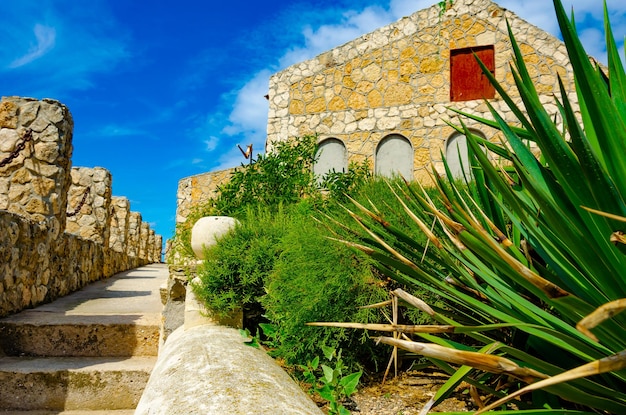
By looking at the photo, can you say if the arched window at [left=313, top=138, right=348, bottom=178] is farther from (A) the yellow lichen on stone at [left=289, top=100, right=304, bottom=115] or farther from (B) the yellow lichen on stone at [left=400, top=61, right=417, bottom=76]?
(B) the yellow lichen on stone at [left=400, top=61, right=417, bottom=76]

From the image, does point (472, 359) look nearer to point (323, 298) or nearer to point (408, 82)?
point (323, 298)

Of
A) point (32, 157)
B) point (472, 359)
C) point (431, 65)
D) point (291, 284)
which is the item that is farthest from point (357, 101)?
point (472, 359)

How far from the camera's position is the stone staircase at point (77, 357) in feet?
12.8

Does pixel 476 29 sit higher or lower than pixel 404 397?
higher

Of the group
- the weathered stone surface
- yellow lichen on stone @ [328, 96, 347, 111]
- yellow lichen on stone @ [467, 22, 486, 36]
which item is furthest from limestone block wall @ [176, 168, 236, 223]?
the weathered stone surface

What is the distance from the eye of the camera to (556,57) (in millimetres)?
10148

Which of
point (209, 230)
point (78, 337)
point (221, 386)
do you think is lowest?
point (78, 337)

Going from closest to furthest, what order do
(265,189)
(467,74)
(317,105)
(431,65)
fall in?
(265,189) < (467,74) < (431,65) < (317,105)

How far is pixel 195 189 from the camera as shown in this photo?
13438 millimetres

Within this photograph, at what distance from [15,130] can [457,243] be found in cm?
675

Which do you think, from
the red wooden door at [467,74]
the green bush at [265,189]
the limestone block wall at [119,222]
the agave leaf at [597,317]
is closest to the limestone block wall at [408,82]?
the red wooden door at [467,74]

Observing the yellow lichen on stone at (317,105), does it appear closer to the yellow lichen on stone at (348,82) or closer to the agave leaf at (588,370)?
the yellow lichen on stone at (348,82)

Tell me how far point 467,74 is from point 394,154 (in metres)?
2.32

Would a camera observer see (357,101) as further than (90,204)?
No
